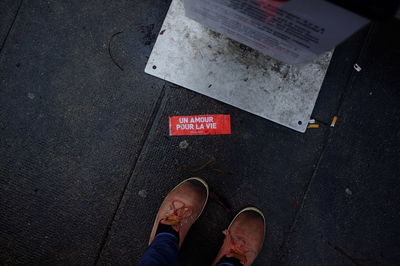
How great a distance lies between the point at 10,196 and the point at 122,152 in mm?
830

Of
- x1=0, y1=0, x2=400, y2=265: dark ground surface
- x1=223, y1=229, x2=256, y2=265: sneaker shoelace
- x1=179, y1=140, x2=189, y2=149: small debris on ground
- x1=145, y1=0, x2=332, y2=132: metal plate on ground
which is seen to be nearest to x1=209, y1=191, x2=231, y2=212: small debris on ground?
x1=0, y1=0, x2=400, y2=265: dark ground surface

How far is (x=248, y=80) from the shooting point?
1.98 metres

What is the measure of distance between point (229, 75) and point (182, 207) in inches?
38.5

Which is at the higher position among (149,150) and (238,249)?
(149,150)

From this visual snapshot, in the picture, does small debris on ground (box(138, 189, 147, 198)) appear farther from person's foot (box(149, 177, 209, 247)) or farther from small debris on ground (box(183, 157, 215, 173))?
small debris on ground (box(183, 157, 215, 173))

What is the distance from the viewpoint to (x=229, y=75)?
6.50ft

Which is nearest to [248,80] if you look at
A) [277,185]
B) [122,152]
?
[277,185]

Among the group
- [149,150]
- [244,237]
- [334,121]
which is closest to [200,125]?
[149,150]

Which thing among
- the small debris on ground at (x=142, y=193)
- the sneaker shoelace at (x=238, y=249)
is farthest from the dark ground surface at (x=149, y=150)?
the sneaker shoelace at (x=238, y=249)

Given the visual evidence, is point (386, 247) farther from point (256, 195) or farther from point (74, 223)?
point (74, 223)

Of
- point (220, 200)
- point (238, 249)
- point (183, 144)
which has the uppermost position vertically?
point (183, 144)

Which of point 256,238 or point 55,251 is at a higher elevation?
point 256,238

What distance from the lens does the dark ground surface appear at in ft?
6.40

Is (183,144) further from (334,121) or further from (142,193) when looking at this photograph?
(334,121)
